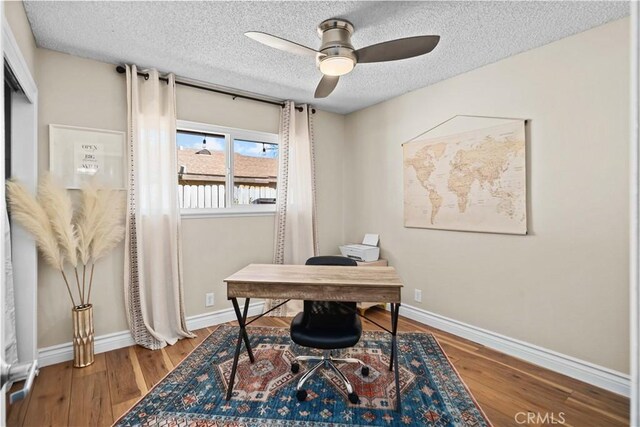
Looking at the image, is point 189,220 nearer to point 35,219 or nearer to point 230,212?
point 230,212

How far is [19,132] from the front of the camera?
2305 millimetres

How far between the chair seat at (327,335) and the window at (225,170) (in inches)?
69.0

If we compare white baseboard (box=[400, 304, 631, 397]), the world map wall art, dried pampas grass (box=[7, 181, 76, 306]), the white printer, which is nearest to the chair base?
white baseboard (box=[400, 304, 631, 397])

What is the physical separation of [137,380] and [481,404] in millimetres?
2407

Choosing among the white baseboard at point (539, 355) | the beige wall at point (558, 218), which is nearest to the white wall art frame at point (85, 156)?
the beige wall at point (558, 218)

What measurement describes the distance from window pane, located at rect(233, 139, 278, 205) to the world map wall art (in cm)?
156

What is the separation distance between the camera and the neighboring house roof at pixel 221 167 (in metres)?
3.32

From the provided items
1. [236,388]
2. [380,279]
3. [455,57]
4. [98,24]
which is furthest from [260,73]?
[236,388]

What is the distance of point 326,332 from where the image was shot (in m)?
2.16

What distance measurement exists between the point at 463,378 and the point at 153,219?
115 inches

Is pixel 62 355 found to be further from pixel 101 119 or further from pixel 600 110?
pixel 600 110

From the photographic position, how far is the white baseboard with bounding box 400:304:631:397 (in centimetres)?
218

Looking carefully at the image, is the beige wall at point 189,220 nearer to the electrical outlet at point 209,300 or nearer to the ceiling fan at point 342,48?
the electrical outlet at point 209,300

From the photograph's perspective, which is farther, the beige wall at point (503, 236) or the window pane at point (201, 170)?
the window pane at point (201, 170)
